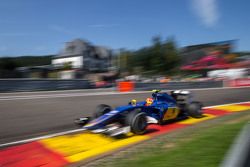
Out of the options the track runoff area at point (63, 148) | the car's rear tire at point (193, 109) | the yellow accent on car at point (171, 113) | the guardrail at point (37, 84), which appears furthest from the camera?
the guardrail at point (37, 84)

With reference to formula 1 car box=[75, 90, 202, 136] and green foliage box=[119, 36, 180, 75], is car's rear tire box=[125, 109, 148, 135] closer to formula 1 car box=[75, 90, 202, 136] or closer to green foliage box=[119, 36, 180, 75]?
formula 1 car box=[75, 90, 202, 136]

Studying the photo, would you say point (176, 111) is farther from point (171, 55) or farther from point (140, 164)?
point (171, 55)

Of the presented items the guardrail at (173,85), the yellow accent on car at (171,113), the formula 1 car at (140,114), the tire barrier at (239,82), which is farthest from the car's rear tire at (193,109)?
the tire barrier at (239,82)

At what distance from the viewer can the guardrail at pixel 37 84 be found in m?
19.3

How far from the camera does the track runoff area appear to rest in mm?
4992

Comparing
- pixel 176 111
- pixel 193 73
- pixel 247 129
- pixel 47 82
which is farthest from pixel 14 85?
pixel 193 73

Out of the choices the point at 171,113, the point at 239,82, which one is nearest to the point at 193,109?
the point at 171,113

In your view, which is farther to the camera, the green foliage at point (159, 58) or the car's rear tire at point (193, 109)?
the green foliage at point (159, 58)

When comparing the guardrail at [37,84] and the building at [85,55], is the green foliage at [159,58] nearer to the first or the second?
the building at [85,55]

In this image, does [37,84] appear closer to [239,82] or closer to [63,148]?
[63,148]

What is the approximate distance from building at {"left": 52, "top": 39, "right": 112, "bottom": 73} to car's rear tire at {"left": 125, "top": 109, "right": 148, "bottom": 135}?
73.9 metres

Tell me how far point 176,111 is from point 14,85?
14356 millimetres

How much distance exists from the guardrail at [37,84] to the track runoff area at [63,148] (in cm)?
1384

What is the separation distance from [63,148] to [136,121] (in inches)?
66.8
